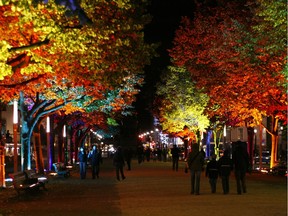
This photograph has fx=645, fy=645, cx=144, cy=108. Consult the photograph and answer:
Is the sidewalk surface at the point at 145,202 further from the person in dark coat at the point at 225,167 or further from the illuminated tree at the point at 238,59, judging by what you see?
the illuminated tree at the point at 238,59

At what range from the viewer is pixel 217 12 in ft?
140

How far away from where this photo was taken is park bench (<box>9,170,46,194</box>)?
23811 mm

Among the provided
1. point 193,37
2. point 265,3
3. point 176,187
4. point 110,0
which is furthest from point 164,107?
point 110,0

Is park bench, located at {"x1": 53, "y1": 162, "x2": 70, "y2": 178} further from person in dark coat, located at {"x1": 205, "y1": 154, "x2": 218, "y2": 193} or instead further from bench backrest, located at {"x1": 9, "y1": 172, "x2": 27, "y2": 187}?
person in dark coat, located at {"x1": 205, "y1": 154, "x2": 218, "y2": 193}

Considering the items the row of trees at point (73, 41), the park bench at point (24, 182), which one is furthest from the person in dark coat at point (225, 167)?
the park bench at point (24, 182)

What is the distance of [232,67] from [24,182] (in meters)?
13.3

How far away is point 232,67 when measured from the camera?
33312 mm

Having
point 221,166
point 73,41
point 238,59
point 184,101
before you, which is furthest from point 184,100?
point 73,41

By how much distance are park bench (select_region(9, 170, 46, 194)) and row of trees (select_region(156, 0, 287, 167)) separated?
10.2 meters

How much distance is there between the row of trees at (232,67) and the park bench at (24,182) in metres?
10.2

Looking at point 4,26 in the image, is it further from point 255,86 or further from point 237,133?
point 237,133

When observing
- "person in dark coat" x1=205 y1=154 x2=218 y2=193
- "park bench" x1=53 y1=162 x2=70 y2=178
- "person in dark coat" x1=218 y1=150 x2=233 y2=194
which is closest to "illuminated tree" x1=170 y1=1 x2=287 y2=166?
"person in dark coat" x1=218 y1=150 x2=233 y2=194

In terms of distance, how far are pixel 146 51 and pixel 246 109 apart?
1770cm

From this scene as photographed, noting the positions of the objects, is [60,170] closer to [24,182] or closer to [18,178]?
[24,182]
